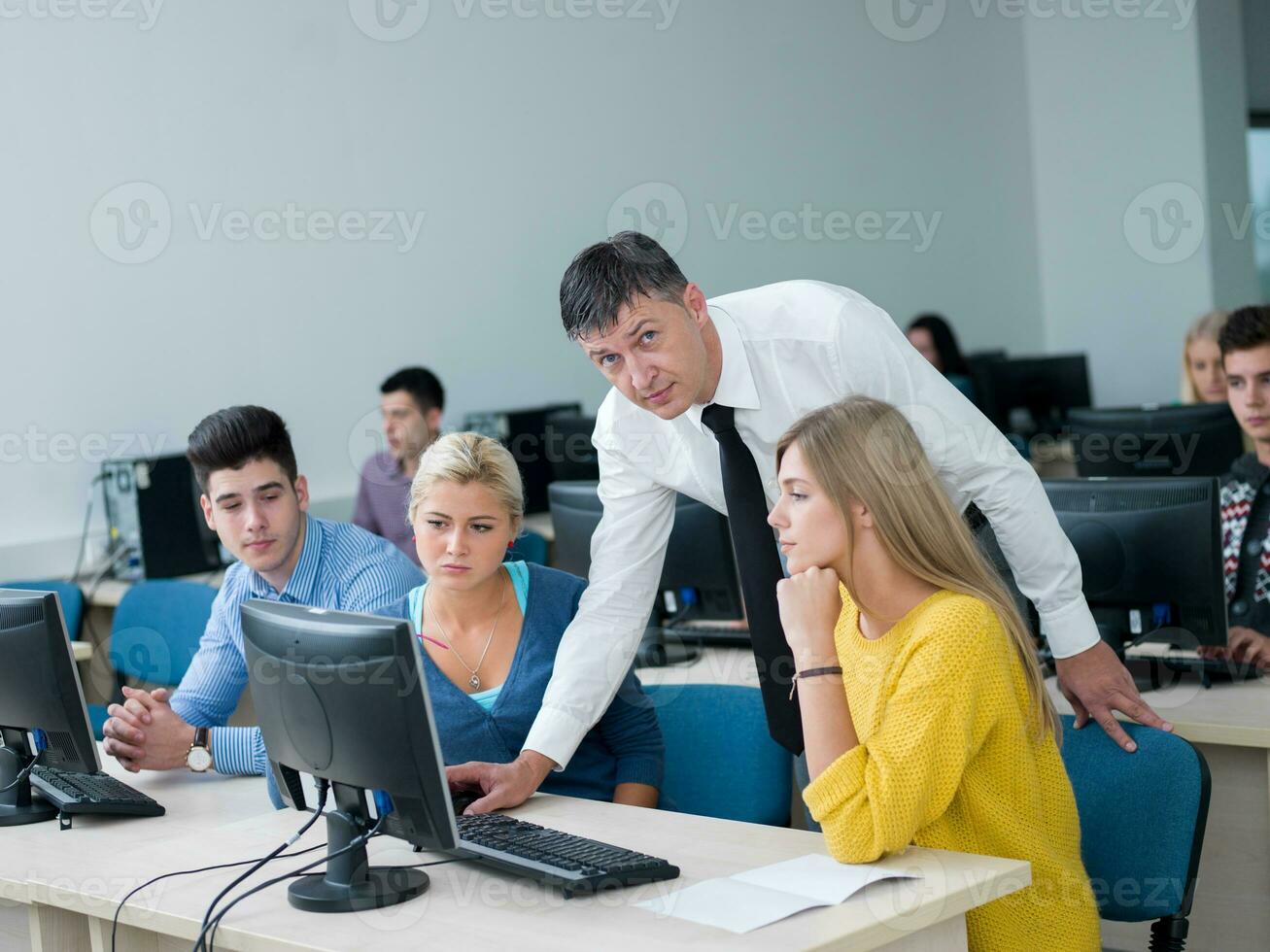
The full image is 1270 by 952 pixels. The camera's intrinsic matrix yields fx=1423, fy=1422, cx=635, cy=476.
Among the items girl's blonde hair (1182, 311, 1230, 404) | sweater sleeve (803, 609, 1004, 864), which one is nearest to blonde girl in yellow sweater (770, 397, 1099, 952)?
sweater sleeve (803, 609, 1004, 864)

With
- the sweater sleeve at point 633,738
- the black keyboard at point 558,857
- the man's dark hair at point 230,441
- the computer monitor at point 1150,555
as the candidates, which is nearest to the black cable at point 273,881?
the black keyboard at point 558,857

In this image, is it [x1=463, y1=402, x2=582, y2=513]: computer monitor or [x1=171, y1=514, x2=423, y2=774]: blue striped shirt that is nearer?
[x1=171, y1=514, x2=423, y2=774]: blue striped shirt

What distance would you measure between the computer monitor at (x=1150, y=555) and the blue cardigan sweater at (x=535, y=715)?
84 centimetres

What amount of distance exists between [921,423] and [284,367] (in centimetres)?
322

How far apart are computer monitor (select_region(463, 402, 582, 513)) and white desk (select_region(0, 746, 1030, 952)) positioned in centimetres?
285

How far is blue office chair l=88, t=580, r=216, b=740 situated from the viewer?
3.57 metres

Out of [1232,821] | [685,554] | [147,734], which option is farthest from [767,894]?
[685,554]

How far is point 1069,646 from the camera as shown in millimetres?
2049

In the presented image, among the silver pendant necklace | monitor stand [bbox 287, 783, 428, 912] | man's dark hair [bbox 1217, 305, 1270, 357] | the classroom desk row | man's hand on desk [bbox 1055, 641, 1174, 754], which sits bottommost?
the classroom desk row

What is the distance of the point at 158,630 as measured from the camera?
3.66 m

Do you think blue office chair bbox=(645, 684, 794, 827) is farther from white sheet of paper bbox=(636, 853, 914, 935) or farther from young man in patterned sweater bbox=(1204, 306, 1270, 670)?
young man in patterned sweater bbox=(1204, 306, 1270, 670)

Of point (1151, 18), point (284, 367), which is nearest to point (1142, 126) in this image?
point (1151, 18)

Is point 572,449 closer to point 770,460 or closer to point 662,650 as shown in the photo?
point 662,650

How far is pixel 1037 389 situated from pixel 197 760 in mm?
4983
